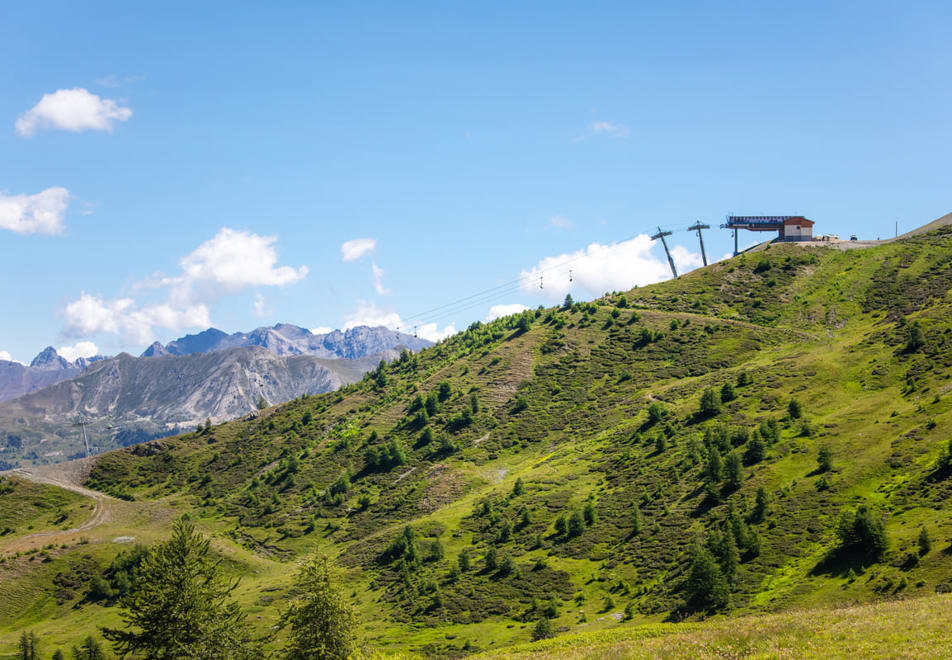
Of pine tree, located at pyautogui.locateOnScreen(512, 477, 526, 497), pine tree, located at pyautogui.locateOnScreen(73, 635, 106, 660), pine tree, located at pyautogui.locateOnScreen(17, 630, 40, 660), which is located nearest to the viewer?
pine tree, located at pyautogui.locateOnScreen(73, 635, 106, 660)

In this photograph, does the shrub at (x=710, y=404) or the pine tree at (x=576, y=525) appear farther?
the shrub at (x=710, y=404)

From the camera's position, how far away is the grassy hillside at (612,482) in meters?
79.7

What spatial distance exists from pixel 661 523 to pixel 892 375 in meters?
56.1

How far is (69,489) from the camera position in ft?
579

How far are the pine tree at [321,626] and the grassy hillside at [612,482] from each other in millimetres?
37182

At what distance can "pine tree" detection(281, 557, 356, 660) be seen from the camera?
46.0 metres

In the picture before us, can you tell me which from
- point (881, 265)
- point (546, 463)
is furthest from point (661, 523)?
point (881, 265)

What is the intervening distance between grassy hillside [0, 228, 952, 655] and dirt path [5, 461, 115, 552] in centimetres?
385

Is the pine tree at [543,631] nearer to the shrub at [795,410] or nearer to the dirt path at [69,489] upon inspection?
the shrub at [795,410]

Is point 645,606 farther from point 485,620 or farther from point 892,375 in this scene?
point 892,375

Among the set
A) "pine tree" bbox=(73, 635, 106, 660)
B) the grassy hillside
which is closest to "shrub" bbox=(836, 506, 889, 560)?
the grassy hillside

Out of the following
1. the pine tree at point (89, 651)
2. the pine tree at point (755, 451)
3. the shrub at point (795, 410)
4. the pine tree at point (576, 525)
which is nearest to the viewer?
the pine tree at point (89, 651)

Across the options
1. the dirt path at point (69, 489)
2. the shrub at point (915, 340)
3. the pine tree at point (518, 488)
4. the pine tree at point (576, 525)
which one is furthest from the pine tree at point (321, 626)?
the dirt path at point (69, 489)

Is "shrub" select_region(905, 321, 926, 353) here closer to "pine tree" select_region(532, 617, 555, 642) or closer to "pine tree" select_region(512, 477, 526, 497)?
"pine tree" select_region(512, 477, 526, 497)
